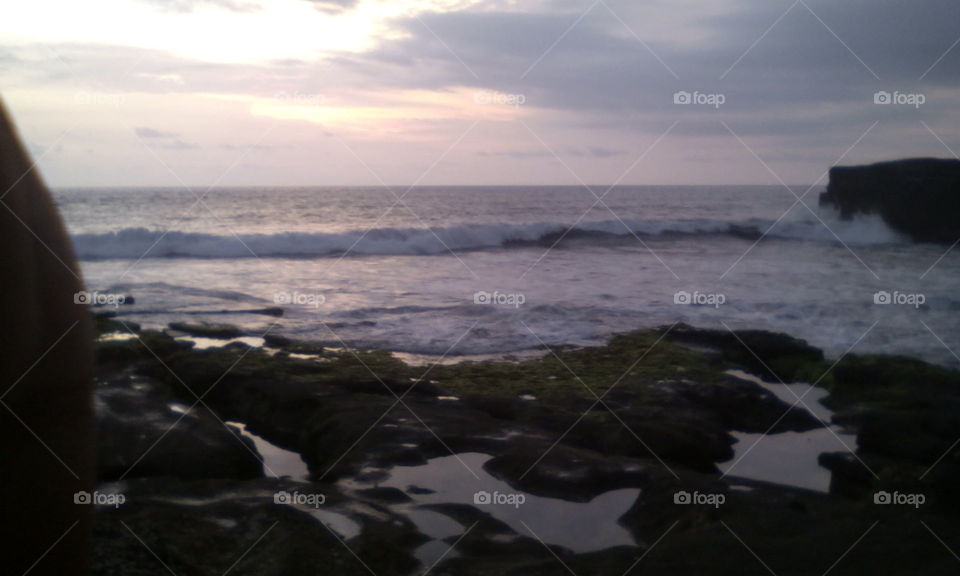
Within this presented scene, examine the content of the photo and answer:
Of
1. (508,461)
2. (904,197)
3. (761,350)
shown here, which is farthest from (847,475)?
(904,197)

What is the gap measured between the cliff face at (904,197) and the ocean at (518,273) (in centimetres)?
27

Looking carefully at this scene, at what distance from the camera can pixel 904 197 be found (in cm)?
810

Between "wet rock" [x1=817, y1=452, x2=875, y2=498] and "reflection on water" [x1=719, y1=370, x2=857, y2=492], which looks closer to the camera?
"wet rock" [x1=817, y1=452, x2=875, y2=498]

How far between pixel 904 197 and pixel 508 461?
736 cm

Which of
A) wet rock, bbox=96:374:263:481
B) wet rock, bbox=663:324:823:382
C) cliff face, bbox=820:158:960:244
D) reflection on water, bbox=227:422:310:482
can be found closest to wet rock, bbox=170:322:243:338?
wet rock, bbox=96:374:263:481

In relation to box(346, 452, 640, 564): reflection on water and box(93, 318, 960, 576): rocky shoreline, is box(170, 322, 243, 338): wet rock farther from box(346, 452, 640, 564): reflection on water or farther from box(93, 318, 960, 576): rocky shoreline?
box(346, 452, 640, 564): reflection on water

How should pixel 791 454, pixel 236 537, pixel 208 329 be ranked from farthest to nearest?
pixel 208 329 → pixel 791 454 → pixel 236 537

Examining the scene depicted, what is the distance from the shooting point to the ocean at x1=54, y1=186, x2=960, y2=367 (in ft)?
17.2

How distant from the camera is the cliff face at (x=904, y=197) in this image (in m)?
7.05

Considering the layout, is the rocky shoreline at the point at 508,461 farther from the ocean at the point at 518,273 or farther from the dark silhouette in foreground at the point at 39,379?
the ocean at the point at 518,273

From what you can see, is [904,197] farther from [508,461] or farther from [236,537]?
[236,537]

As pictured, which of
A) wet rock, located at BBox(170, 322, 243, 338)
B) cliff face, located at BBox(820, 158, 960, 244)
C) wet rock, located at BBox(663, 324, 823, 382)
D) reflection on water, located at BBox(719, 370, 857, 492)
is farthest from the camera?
cliff face, located at BBox(820, 158, 960, 244)

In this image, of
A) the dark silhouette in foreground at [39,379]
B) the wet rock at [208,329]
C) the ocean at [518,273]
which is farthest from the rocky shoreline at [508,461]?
the ocean at [518,273]

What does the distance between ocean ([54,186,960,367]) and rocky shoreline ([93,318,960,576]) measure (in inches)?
25.4
